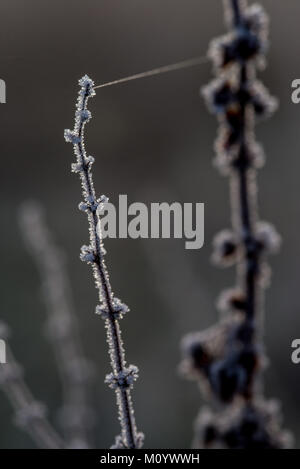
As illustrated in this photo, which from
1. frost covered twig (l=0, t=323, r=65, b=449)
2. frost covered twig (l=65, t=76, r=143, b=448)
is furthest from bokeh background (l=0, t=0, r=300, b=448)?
frost covered twig (l=65, t=76, r=143, b=448)

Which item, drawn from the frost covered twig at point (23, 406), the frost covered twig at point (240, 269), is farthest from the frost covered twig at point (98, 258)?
the frost covered twig at point (23, 406)

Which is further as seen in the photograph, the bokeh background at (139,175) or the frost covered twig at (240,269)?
the bokeh background at (139,175)

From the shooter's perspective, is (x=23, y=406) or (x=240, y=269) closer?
(x=240, y=269)

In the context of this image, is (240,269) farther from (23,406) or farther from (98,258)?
(23,406)

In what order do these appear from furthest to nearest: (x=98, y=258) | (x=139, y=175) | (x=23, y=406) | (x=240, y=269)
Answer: (x=139, y=175) → (x=23, y=406) → (x=240, y=269) → (x=98, y=258)

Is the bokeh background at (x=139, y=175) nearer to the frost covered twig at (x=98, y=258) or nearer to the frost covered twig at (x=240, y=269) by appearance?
the frost covered twig at (x=240, y=269)

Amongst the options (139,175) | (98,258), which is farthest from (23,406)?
(139,175)

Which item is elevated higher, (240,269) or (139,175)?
(139,175)
